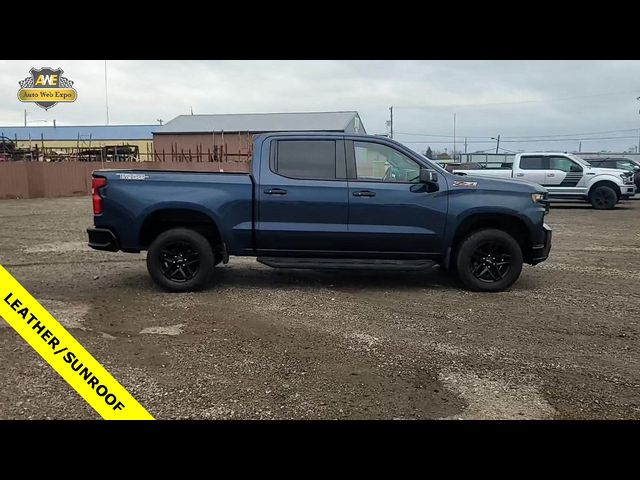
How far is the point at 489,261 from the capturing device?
6121 mm

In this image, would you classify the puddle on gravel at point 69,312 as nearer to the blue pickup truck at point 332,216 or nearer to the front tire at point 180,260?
the blue pickup truck at point 332,216

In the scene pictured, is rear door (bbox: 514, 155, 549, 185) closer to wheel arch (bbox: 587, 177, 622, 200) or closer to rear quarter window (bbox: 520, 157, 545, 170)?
rear quarter window (bbox: 520, 157, 545, 170)

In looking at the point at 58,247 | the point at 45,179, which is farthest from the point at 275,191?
the point at 45,179

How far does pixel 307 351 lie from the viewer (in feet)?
14.0

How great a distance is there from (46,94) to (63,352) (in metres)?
50.7

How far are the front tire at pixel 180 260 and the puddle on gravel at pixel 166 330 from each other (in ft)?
4.13

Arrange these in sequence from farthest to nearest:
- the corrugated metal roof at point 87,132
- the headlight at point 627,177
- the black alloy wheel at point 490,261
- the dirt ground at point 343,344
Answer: the corrugated metal roof at point 87,132
the headlight at point 627,177
the black alloy wheel at point 490,261
the dirt ground at point 343,344

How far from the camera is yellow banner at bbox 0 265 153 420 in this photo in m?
Result: 2.11

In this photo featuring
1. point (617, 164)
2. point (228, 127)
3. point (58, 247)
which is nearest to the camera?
point (58, 247)

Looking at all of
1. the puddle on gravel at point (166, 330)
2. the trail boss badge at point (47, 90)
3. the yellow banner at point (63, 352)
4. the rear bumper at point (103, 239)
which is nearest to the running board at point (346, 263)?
the puddle on gravel at point (166, 330)

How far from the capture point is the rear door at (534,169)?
17078 millimetres

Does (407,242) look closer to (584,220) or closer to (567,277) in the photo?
(567,277)

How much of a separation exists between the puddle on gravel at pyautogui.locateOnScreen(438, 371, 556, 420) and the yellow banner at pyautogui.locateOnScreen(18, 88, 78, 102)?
4943 centimetres

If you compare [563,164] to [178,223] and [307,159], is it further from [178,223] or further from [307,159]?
[178,223]
